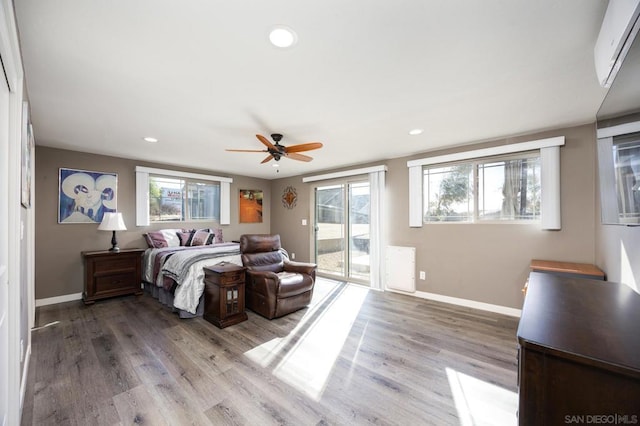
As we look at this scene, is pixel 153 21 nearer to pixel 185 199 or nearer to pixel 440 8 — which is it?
pixel 440 8

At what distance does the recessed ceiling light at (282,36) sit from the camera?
1.42m

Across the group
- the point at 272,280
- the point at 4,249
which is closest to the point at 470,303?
the point at 272,280

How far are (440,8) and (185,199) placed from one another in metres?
5.12

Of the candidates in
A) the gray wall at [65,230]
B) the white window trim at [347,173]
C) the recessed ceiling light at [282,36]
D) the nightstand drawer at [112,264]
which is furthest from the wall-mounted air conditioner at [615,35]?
the gray wall at [65,230]

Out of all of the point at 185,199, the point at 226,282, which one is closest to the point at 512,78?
the point at 226,282

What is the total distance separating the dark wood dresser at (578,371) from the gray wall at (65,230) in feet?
17.4

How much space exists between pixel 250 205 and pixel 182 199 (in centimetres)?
153

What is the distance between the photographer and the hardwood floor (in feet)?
5.46

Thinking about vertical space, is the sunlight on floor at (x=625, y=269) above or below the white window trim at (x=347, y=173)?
below

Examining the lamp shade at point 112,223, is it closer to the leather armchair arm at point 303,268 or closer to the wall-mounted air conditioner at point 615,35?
the leather armchair arm at point 303,268

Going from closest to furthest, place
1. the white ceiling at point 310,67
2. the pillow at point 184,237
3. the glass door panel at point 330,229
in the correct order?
1. the white ceiling at point 310,67
2. the pillow at point 184,237
3. the glass door panel at point 330,229

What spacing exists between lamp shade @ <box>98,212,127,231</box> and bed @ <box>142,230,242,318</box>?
0.58m

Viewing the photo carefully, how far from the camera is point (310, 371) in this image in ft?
6.90

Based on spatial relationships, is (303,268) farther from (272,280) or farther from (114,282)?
(114,282)
